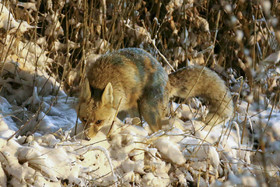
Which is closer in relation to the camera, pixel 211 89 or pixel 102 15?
pixel 211 89

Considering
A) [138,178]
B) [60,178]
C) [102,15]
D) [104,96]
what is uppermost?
[102,15]

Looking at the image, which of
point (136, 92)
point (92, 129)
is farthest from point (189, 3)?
point (92, 129)

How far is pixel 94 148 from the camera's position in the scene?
3076mm

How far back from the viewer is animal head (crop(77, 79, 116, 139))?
3.63m

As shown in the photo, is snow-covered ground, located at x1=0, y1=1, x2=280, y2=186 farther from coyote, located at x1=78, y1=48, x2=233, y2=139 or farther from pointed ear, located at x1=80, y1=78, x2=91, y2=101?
pointed ear, located at x1=80, y1=78, x2=91, y2=101

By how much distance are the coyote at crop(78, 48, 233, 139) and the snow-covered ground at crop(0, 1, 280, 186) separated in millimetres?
187

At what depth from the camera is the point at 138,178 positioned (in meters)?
3.28

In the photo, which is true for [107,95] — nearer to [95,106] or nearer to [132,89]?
[95,106]

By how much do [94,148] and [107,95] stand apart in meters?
0.80

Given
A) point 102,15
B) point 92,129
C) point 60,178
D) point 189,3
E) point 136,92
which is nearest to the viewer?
point 60,178

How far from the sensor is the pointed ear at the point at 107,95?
3627 millimetres

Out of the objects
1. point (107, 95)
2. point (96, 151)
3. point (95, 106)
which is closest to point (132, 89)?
point (107, 95)

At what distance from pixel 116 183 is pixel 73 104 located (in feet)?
5.16

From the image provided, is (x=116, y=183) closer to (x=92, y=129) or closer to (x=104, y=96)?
(x=92, y=129)
